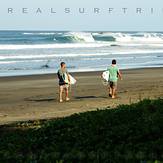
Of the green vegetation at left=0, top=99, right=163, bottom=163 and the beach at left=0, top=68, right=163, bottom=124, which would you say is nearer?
the green vegetation at left=0, top=99, right=163, bottom=163

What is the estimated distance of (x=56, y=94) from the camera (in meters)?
20.9

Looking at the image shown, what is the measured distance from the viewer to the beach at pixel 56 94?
1563 centimetres

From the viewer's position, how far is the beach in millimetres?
15633

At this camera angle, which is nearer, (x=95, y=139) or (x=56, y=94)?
(x=95, y=139)

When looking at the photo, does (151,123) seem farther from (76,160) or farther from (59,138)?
(76,160)

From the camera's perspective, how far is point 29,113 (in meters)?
15.4

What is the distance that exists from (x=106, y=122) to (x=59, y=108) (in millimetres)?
7327

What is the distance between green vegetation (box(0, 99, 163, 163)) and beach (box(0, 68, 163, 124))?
12.5ft

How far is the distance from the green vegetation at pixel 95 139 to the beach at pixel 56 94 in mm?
3799

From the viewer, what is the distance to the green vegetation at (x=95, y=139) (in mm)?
6877

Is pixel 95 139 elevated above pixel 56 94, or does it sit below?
above

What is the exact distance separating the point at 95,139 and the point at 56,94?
12.9 metres

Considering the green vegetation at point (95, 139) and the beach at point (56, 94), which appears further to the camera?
the beach at point (56, 94)

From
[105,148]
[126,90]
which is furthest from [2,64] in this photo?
[105,148]
